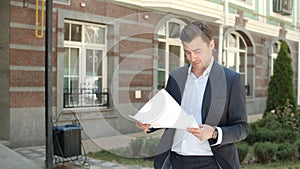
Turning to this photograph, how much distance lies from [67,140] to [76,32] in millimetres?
3195

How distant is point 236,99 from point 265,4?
12283 mm

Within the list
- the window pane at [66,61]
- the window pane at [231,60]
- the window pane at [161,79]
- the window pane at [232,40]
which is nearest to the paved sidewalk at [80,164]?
the window pane at [66,61]

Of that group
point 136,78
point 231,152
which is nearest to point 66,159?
point 136,78

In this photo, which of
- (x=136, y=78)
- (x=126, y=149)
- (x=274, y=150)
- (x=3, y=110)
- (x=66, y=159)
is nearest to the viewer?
(x=136, y=78)

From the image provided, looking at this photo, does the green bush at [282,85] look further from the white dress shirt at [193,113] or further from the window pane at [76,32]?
the white dress shirt at [193,113]

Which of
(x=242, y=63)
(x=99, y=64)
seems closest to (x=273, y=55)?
(x=242, y=63)

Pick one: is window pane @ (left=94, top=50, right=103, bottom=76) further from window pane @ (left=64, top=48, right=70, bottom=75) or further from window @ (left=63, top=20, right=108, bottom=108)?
window pane @ (left=64, top=48, right=70, bottom=75)

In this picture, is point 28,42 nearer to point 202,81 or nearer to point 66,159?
point 66,159

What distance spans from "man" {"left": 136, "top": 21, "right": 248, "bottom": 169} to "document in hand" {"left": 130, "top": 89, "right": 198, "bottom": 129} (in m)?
0.06

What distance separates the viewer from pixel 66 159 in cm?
522

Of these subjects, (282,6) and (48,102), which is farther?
(282,6)

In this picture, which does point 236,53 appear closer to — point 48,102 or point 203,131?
point 48,102

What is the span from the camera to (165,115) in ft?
5.28

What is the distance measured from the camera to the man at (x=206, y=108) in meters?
1.73
